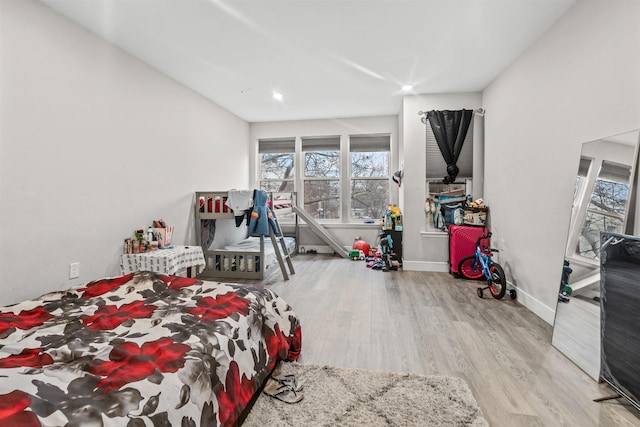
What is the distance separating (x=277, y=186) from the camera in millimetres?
6332

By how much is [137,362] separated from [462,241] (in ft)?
13.1

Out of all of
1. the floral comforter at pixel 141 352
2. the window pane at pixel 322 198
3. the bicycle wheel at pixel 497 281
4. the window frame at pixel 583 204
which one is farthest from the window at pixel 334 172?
the floral comforter at pixel 141 352

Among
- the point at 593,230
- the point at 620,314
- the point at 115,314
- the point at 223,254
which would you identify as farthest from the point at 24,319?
the point at 593,230

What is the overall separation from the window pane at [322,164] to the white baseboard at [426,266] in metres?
2.36

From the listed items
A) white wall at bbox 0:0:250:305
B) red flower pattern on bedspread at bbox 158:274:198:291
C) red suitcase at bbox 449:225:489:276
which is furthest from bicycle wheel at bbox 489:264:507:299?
white wall at bbox 0:0:250:305

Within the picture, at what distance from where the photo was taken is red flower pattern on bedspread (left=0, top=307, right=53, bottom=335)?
151 cm

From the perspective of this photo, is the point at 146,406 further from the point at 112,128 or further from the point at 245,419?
the point at 112,128

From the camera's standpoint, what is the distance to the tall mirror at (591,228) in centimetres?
187

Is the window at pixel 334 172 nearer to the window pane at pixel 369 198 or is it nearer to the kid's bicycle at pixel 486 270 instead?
the window pane at pixel 369 198

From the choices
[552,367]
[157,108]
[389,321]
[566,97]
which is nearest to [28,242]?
[157,108]

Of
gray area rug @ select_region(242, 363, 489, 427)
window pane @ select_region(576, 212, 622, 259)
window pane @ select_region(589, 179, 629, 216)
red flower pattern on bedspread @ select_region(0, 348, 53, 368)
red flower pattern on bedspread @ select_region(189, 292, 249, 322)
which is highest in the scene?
window pane @ select_region(589, 179, 629, 216)

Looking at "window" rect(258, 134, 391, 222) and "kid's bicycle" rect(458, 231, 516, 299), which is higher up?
"window" rect(258, 134, 391, 222)

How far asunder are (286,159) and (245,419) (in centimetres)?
524

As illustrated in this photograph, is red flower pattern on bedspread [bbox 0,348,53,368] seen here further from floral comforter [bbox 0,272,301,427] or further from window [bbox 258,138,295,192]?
window [bbox 258,138,295,192]
